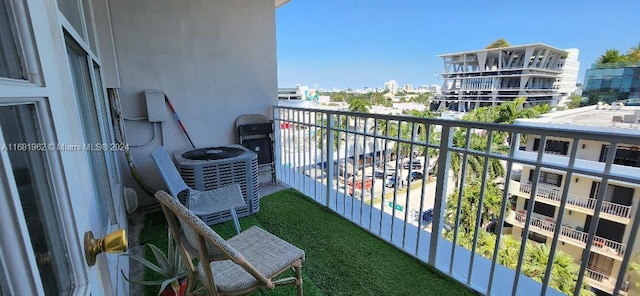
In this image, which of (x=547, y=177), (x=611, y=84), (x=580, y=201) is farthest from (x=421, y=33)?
(x=547, y=177)

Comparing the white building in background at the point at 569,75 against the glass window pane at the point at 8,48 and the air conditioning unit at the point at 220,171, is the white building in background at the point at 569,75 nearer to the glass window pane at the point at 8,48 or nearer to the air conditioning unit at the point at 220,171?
the air conditioning unit at the point at 220,171

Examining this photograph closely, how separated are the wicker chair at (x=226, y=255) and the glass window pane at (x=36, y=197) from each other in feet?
2.07

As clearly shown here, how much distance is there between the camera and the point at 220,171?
2.89 m

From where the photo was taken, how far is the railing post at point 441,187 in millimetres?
1969

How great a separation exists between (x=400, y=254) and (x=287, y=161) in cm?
226

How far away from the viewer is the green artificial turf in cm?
199

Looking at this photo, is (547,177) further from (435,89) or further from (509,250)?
(435,89)

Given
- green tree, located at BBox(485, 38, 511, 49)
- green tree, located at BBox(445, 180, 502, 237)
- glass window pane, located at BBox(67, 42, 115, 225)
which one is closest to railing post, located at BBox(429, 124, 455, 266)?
glass window pane, located at BBox(67, 42, 115, 225)

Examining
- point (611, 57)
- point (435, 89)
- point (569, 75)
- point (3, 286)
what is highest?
point (611, 57)

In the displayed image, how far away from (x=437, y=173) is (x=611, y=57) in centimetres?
3351

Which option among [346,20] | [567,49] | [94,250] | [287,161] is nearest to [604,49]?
[567,49]

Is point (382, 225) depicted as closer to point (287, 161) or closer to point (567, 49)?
point (287, 161)

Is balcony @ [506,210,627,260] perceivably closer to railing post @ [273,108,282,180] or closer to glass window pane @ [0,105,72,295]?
glass window pane @ [0,105,72,295]

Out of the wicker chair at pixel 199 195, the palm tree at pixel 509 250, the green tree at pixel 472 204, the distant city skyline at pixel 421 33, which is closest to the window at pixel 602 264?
the palm tree at pixel 509 250
